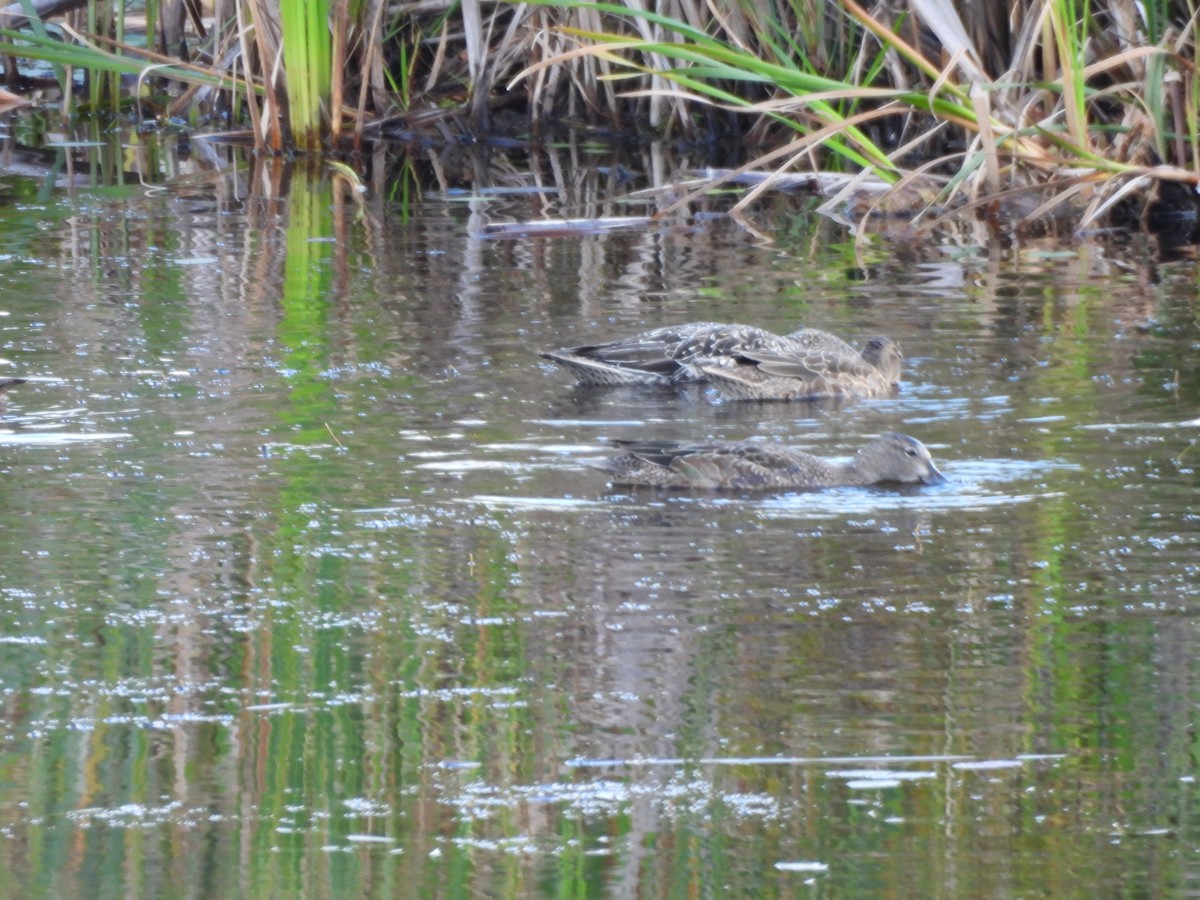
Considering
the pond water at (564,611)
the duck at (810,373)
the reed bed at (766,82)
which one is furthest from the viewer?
the reed bed at (766,82)

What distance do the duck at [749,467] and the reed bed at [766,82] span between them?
116 inches

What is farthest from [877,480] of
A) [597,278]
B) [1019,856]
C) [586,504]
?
[597,278]

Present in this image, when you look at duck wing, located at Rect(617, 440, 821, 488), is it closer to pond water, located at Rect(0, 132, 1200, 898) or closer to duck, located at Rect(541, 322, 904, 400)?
pond water, located at Rect(0, 132, 1200, 898)

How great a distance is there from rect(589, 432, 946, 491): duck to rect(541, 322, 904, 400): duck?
65.4 inches

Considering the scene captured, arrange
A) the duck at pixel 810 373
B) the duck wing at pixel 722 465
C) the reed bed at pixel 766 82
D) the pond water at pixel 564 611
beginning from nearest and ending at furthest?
1. the pond water at pixel 564 611
2. the duck wing at pixel 722 465
3. the duck at pixel 810 373
4. the reed bed at pixel 766 82

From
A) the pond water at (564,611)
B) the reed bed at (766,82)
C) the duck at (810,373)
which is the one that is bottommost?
the pond water at (564,611)

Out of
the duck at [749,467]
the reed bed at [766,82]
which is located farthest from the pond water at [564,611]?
the reed bed at [766,82]

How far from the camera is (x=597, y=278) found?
1174 cm

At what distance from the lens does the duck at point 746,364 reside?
8.96m

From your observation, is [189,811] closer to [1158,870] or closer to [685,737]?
[685,737]

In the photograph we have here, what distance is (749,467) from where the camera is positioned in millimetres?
7113

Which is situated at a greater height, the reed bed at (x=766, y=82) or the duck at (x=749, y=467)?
the reed bed at (x=766, y=82)

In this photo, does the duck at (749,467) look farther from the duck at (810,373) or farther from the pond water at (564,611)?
the duck at (810,373)

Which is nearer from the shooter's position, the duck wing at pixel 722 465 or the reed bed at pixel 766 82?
the duck wing at pixel 722 465
